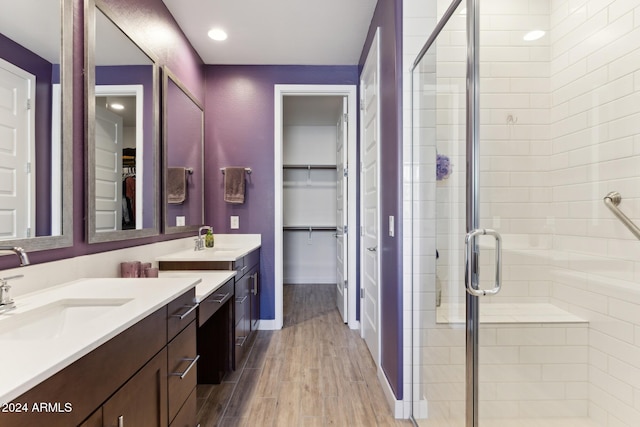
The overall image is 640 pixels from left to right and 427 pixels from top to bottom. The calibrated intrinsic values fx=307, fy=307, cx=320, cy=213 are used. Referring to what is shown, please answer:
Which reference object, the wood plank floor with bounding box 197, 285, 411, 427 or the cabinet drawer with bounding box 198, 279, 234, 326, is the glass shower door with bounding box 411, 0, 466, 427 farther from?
the cabinet drawer with bounding box 198, 279, 234, 326

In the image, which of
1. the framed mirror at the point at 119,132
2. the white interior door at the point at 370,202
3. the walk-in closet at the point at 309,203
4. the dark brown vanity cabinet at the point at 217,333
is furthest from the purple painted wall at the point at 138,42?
the walk-in closet at the point at 309,203

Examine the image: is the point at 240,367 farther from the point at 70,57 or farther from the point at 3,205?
the point at 70,57

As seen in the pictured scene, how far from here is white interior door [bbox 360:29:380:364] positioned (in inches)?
89.7

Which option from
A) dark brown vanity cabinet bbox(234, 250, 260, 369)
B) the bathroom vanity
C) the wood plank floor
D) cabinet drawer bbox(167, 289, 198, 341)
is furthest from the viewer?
dark brown vanity cabinet bbox(234, 250, 260, 369)

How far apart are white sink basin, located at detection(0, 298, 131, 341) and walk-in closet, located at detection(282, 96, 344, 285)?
3.71 meters

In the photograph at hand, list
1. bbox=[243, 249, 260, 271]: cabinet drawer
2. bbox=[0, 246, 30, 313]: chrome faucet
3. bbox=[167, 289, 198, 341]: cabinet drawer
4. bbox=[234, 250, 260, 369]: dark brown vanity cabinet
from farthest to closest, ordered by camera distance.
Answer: bbox=[243, 249, 260, 271]: cabinet drawer < bbox=[234, 250, 260, 369]: dark brown vanity cabinet < bbox=[167, 289, 198, 341]: cabinet drawer < bbox=[0, 246, 30, 313]: chrome faucet

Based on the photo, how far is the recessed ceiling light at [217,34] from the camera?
2.52 meters

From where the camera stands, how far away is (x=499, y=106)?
1.42 m

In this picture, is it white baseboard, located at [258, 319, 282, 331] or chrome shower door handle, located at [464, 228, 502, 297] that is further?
white baseboard, located at [258, 319, 282, 331]

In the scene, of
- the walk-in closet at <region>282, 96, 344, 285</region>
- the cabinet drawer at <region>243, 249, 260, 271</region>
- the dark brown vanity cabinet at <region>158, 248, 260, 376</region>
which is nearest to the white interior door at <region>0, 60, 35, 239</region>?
the dark brown vanity cabinet at <region>158, 248, 260, 376</region>

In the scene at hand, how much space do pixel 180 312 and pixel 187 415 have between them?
480 millimetres

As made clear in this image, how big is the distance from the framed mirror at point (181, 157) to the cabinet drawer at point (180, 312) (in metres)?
1.07

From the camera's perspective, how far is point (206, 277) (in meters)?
1.92

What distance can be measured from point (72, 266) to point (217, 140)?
1.98m
